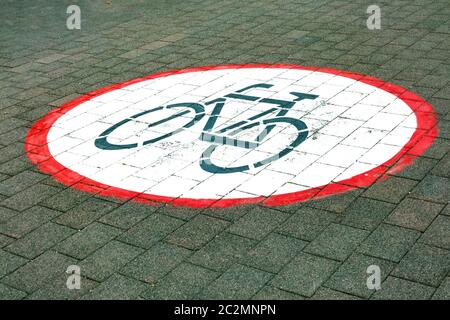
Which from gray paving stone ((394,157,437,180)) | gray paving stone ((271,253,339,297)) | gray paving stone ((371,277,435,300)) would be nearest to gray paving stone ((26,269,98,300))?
gray paving stone ((271,253,339,297))

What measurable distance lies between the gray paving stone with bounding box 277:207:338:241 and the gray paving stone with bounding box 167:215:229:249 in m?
0.58

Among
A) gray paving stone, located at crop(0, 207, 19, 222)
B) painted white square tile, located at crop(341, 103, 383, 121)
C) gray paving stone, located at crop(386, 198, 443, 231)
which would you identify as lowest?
gray paving stone, located at crop(0, 207, 19, 222)

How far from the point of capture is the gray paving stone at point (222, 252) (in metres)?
5.66

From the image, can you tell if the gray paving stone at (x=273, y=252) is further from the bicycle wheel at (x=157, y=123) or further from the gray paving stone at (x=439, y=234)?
the bicycle wheel at (x=157, y=123)

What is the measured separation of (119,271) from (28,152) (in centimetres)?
294

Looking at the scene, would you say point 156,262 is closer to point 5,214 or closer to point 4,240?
point 4,240

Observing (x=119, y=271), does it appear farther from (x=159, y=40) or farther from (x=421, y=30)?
(x=421, y=30)

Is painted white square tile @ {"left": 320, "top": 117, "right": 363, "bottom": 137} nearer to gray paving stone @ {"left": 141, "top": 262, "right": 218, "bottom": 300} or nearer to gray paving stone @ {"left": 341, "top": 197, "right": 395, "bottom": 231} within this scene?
gray paving stone @ {"left": 341, "top": 197, "right": 395, "bottom": 231}

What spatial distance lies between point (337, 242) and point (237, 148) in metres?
2.18

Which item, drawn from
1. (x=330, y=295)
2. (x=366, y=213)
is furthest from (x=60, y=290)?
(x=366, y=213)

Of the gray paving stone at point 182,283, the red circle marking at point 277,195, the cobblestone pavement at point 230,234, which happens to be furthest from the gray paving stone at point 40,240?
the gray paving stone at point 182,283

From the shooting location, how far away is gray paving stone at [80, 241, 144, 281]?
5633 millimetres

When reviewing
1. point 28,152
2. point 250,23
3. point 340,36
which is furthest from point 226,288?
point 250,23

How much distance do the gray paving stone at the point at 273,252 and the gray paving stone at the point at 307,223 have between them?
3.9 inches
